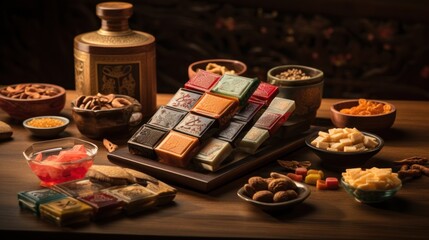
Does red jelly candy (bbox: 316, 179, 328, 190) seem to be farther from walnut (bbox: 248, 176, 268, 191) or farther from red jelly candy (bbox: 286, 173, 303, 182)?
walnut (bbox: 248, 176, 268, 191)

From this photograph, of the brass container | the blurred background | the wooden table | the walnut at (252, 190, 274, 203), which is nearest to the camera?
the wooden table

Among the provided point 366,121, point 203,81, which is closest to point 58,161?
point 203,81

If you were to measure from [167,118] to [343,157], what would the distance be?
1.63ft

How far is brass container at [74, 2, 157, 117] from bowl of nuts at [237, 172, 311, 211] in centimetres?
73

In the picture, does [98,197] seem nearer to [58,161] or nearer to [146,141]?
[58,161]

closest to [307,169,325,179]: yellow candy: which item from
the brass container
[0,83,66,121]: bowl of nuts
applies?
the brass container

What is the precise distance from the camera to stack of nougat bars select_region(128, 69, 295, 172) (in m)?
2.39

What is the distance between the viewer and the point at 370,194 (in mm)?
2193

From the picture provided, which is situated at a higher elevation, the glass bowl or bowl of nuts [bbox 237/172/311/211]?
bowl of nuts [bbox 237/172/311/211]

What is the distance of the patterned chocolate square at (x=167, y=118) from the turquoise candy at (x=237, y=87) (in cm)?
12

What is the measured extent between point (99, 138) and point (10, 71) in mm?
1986

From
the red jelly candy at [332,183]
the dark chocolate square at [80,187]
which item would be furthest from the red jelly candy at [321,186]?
the dark chocolate square at [80,187]

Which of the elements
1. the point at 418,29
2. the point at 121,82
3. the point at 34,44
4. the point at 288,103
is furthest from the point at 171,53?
the point at 288,103

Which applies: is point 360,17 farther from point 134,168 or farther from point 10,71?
point 134,168
